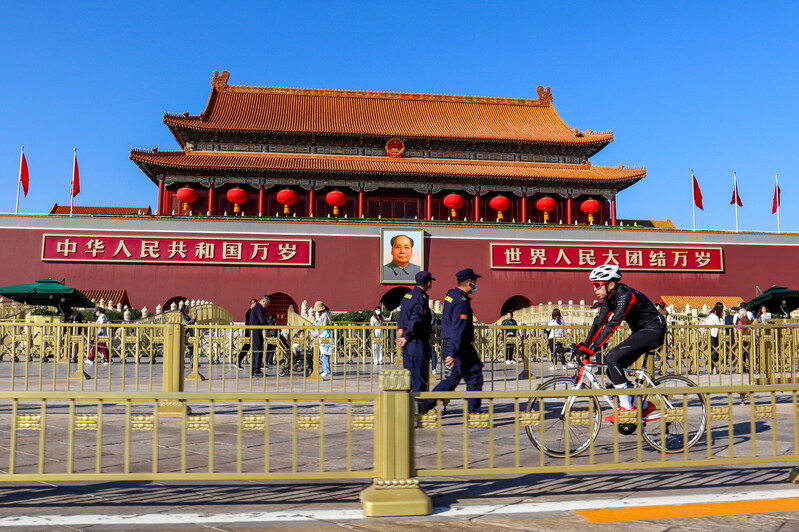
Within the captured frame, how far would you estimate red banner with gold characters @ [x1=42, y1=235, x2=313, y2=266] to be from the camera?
2481cm

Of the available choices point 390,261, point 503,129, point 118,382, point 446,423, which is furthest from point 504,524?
point 503,129

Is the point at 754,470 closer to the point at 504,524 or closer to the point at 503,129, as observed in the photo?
the point at 504,524

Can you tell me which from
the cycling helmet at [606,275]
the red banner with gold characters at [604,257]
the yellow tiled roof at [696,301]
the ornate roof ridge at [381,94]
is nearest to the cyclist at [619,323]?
the cycling helmet at [606,275]

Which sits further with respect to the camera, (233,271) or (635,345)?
(233,271)

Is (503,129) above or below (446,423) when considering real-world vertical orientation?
above

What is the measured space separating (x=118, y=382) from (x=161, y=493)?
7.43 metres

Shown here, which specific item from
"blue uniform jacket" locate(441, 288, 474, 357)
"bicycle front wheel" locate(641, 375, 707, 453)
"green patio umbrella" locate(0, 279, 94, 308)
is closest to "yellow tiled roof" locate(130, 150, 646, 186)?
"green patio umbrella" locate(0, 279, 94, 308)

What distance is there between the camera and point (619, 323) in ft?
18.6

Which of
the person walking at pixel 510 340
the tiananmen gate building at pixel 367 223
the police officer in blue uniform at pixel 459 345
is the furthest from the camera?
the tiananmen gate building at pixel 367 223

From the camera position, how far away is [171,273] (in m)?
25.2

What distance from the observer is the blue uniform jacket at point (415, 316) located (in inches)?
277

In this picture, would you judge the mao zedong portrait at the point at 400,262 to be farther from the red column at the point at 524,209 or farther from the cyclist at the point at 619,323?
the cyclist at the point at 619,323

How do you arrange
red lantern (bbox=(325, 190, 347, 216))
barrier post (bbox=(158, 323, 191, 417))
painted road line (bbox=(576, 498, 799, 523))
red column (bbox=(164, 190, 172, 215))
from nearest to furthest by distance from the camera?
painted road line (bbox=(576, 498, 799, 523))
barrier post (bbox=(158, 323, 191, 417))
red lantern (bbox=(325, 190, 347, 216))
red column (bbox=(164, 190, 172, 215))

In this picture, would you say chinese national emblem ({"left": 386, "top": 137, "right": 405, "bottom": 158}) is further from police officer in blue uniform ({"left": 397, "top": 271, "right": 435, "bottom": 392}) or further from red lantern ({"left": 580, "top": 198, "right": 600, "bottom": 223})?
police officer in blue uniform ({"left": 397, "top": 271, "right": 435, "bottom": 392})
